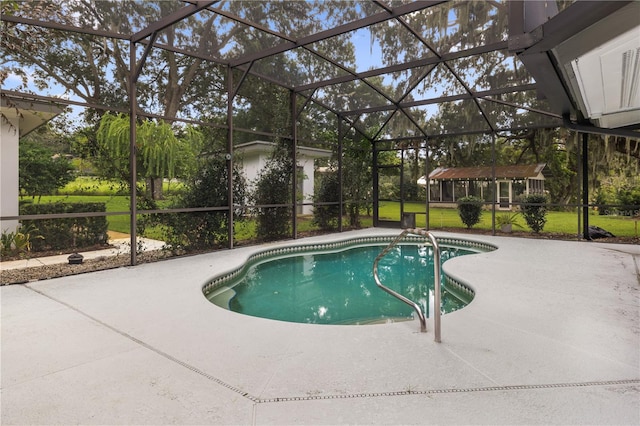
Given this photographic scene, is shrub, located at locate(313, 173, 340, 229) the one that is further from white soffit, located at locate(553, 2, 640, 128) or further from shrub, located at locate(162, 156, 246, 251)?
white soffit, located at locate(553, 2, 640, 128)

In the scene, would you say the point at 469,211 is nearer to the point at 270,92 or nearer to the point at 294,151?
the point at 294,151

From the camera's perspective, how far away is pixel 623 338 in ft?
9.21

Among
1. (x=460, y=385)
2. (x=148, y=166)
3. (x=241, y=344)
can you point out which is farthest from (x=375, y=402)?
(x=148, y=166)

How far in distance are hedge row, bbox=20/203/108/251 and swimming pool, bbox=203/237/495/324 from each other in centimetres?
293

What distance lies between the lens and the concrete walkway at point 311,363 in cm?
185

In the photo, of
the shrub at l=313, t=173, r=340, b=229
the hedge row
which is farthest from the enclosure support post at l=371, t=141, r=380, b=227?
the hedge row

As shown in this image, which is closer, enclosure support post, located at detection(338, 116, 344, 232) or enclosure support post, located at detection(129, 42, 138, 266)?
enclosure support post, located at detection(129, 42, 138, 266)

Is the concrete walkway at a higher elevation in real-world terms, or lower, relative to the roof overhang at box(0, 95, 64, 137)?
lower

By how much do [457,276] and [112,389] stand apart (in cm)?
426

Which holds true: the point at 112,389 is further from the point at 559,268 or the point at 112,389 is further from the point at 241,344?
the point at 559,268

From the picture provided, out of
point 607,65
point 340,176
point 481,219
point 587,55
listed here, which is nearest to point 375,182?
point 340,176

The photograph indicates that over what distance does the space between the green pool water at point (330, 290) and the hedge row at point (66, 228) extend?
3022 millimetres

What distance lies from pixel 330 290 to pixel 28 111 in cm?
509

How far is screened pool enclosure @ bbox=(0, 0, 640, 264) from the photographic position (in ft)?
9.77
